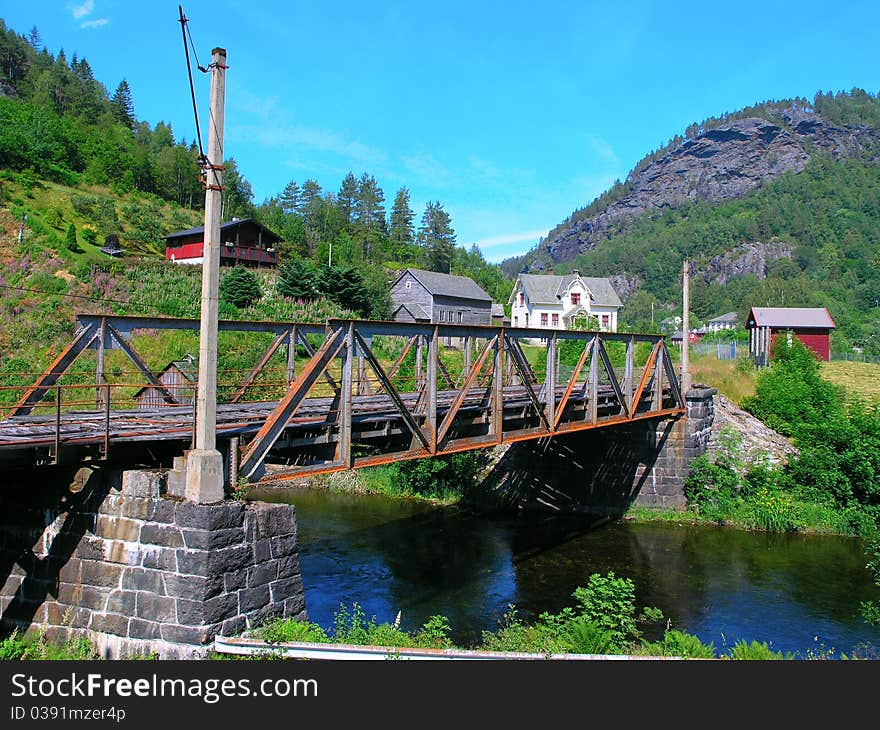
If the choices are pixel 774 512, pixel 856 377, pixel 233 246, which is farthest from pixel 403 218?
pixel 774 512

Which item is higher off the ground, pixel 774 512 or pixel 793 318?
pixel 793 318

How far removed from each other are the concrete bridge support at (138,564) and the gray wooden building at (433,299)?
5462 centimetres

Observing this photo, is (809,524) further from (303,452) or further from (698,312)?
(698,312)

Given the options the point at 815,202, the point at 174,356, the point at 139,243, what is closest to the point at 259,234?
the point at 139,243

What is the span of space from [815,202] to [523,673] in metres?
217

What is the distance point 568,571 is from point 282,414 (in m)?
12.2

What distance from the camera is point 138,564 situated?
938 centimetres

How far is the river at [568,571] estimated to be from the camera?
15844mm

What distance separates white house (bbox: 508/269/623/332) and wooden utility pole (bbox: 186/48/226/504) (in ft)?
223

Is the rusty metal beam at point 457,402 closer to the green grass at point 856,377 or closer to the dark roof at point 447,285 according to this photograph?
the green grass at point 856,377

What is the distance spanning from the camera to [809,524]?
24.7 metres

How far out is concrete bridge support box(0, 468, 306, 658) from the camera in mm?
9086

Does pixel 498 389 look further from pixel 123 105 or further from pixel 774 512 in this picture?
pixel 123 105

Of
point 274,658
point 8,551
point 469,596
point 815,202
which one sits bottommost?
A: point 469,596
